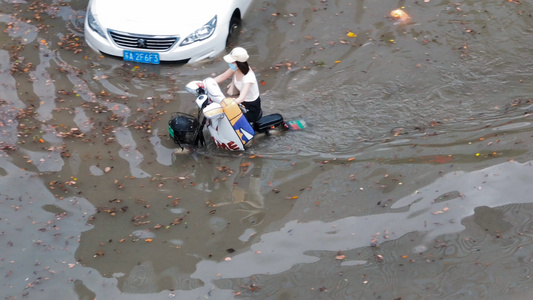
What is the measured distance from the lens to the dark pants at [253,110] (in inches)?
335

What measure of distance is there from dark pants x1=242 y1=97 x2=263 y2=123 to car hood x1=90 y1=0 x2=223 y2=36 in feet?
6.88

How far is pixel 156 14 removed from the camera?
32.9 ft

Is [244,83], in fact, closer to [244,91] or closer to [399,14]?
[244,91]

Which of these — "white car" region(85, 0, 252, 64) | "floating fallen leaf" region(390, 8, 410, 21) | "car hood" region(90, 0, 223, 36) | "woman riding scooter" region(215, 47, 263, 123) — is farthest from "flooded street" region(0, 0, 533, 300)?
"car hood" region(90, 0, 223, 36)

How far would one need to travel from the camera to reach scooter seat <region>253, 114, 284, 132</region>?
28.1 feet

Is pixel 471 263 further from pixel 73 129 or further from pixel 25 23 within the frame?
pixel 25 23

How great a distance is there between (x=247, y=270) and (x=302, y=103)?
368cm

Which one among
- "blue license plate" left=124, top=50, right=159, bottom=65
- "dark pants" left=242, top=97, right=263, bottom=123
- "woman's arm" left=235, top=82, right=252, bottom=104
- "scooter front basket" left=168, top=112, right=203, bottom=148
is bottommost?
"blue license plate" left=124, top=50, right=159, bottom=65

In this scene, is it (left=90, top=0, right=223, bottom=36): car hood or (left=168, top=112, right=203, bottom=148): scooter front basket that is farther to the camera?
(left=90, top=0, right=223, bottom=36): car hood

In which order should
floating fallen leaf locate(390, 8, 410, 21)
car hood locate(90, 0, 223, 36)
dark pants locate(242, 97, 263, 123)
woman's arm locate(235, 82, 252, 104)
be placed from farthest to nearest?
floating fallen leaf locate(390, 8, 410, 21) < car hood locate(90, 0, 223, 36) < dark pants locate(242, 97, 263, 123) < woman's arm locate(235, 82, 252, 104)

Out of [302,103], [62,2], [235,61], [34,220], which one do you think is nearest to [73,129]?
[34,220]

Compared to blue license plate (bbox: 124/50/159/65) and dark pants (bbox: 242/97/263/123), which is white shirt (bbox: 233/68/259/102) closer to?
dark pants (bbox: 242/97/263/123)

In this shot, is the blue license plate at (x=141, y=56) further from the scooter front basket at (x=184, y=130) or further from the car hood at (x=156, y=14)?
the scooter front basket at (x=184, y=130)

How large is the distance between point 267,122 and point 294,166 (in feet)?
2.89
